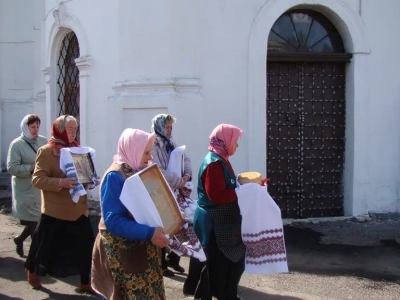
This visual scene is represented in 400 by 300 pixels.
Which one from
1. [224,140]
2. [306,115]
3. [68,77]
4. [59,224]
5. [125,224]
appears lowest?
[59,224]

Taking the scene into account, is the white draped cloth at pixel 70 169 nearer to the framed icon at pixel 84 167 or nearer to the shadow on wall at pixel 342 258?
the framed icon at pixel 84 167

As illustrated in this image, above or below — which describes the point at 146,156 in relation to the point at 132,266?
above

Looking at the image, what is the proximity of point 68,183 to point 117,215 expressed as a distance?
1.54 meters

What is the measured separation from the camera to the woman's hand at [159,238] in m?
3.35

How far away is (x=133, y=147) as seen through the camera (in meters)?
3.53

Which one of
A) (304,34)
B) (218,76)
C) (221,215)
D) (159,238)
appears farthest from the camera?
(304,34)

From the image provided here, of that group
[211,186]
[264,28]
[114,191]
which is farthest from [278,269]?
[264,28]

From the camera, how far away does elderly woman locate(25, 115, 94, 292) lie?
5012mm

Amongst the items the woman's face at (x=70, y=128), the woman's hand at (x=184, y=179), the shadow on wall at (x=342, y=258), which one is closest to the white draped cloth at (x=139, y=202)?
the woman's face at (x=70, y=128)

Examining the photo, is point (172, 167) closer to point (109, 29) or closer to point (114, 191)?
point (114, 191)

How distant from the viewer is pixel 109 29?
809cm

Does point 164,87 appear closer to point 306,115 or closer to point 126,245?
point 306,115

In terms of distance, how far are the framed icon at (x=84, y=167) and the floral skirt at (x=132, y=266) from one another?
1.44m

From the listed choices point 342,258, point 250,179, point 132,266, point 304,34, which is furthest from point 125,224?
point 304,34
